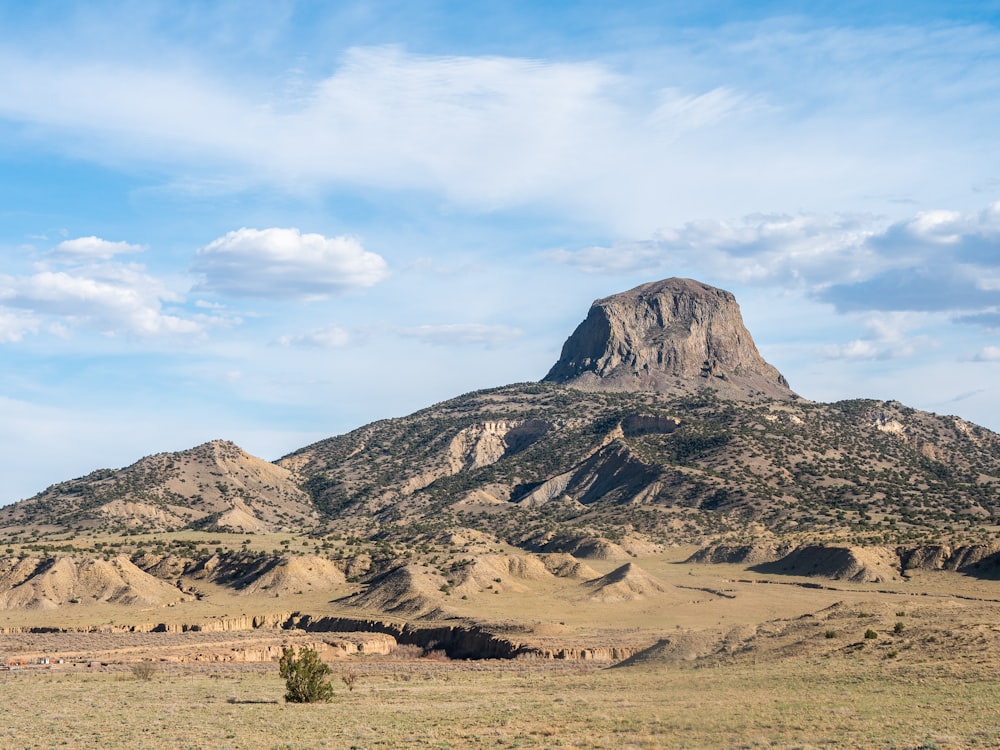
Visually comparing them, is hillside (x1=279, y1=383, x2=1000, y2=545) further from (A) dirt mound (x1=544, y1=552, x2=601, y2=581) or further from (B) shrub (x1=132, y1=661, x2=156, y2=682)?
(B) shrub (x1=132, y1=661, x2=156, y2=682)

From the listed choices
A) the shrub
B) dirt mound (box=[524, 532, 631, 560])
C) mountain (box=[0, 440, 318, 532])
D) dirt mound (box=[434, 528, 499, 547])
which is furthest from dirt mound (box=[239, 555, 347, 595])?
mountain (box=[0, 440, 318, 532])

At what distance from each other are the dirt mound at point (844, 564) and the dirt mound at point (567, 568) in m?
17.0

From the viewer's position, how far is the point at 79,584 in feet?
325

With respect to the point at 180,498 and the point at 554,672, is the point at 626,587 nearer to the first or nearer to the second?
the point at 554,672

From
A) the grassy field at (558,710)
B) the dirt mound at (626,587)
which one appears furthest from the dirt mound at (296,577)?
the grassy field at (558,710)

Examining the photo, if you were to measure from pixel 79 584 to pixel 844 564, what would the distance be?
6791 centimetres

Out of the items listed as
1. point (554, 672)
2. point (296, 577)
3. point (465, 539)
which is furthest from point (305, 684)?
point (465, 539)

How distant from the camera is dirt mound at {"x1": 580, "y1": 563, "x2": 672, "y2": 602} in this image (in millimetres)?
87000

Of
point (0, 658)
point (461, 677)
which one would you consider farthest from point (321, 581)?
point (461, 677)

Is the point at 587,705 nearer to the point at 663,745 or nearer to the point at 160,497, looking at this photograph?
the point at 663,745

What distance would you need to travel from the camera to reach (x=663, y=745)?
30750mm

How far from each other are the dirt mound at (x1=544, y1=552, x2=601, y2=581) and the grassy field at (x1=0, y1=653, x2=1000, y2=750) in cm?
4562

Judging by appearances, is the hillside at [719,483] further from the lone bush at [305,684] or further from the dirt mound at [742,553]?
the lone bush at [305,684]

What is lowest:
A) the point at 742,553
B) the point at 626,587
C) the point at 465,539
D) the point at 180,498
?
the point at 626,587
